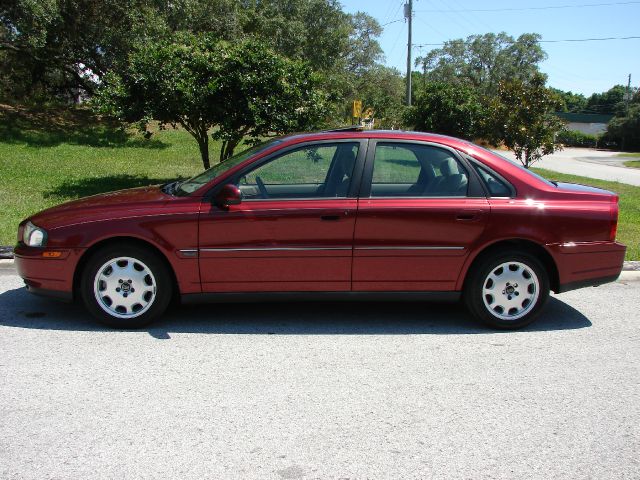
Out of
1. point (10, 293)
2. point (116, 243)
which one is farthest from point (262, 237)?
point (10, 293)

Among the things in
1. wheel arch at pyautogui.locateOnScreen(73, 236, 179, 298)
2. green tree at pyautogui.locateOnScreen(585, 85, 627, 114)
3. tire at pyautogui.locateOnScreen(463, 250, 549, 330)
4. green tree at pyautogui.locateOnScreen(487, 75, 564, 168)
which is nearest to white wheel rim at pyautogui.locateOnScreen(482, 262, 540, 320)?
tire at pyautogui.locateOnScreen(463, 250, 549, 330)

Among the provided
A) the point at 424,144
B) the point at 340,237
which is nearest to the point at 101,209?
the point at 340,237

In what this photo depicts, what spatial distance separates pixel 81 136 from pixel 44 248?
1781 cm

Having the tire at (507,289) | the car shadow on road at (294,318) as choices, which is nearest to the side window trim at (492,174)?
the tire at (507,289)

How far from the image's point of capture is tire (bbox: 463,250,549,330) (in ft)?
16.7

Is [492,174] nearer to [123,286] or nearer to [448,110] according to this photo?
[123,286]

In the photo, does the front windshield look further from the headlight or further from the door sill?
the headlight

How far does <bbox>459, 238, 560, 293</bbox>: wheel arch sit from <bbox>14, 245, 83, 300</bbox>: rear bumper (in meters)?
3.10

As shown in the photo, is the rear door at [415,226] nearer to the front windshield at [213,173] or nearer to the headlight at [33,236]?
the front windshield at [213,173]

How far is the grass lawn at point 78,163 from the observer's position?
1107 centimetres

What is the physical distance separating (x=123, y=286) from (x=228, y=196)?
1.11 metres

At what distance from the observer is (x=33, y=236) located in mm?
5070

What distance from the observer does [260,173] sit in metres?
5.13

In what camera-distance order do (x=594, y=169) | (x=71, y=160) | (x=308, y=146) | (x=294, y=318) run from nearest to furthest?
1. (x=308, y=146)
2. (x=294, y=318)
3. (x=71, y=160)
4. (x=594, y=169)
